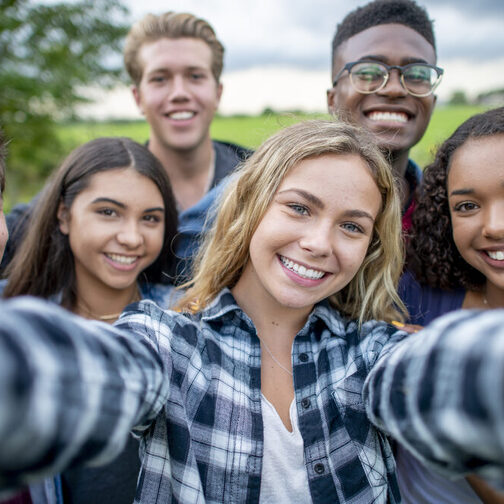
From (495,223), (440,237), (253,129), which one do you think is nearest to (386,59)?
(253,129)

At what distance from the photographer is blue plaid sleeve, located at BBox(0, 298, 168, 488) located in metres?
0.74

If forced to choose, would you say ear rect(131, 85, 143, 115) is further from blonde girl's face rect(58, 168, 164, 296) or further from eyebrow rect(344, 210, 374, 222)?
eyebrow rect(344, 210, 374, 222)

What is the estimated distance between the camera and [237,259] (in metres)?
1.88

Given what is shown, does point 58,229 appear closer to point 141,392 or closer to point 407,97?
point 141,392

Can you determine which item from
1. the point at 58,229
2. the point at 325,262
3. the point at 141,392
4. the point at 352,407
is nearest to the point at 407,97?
the point at 325,262

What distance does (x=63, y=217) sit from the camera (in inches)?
98.9

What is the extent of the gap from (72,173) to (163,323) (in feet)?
4.38

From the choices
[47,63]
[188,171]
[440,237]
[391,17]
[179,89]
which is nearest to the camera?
[440,237]

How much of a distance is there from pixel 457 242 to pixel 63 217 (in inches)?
77.6

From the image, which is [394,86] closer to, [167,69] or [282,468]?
[167,69]

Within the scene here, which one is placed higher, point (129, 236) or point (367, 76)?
point (367, 76)

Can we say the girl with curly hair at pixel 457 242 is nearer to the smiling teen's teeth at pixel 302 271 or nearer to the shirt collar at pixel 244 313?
the shirt collar at pixel 244 313

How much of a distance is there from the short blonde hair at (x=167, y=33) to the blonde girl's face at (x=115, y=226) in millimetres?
1697

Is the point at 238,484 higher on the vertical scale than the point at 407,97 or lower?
lower
